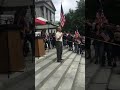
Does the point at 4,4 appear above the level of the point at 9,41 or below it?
above

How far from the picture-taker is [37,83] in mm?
10211

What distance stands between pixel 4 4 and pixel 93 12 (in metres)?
9.34

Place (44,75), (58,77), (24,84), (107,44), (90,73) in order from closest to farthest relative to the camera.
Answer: (24,84), (44,75), (58,77), (90,73), (107,44)

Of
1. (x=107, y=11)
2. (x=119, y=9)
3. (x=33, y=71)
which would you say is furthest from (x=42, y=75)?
(x=119, y=9)

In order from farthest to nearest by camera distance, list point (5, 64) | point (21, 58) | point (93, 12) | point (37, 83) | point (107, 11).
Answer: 1. point (93, 12)
2. point (107, 11)
3. point (21, 58)
4. point (5, 64)
5. point (37, 83)

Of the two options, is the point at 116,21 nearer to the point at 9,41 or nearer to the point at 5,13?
the point at 5,13

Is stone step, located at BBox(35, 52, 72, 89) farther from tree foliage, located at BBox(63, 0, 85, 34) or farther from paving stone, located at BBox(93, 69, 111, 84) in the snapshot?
tree foliage, located at BBox(63, 0, 85, 34)

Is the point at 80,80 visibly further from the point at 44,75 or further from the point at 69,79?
the point at 44,75

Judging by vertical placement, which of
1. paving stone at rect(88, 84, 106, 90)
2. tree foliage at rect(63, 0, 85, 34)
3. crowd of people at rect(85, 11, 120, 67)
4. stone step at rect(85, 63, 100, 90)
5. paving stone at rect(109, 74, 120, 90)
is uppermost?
tree foliage at rect(63, 0, 85, 34)

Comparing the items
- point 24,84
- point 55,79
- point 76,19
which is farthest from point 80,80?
point 76,19

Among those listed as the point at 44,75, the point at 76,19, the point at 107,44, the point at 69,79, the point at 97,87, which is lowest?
the point at 97,87

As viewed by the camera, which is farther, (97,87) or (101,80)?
(101,80)

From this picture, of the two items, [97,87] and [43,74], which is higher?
[43,74]

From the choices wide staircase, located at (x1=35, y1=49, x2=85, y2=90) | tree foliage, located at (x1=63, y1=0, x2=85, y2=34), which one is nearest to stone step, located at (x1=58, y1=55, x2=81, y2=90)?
wide staircase, located at (x1=35, y1=49, x2=85, y2=90)
